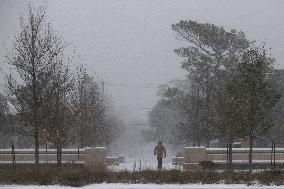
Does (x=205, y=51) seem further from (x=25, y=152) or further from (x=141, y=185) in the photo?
(x=141, y=185)

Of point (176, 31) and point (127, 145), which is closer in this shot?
point (176, 31)

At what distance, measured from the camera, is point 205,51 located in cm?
3684

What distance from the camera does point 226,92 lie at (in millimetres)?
23891

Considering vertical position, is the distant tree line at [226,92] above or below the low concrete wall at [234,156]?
above

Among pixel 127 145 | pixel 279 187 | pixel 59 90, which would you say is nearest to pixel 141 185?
pixel 279 187

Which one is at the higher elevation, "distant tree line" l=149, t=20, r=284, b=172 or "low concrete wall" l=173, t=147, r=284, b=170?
"distant tree line" l=149, t=20, r=284, b=172

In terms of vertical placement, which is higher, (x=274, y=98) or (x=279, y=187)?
(x=274, y=98)

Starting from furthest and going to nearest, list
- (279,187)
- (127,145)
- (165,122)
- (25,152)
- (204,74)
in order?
(127,145)
(165,122)
(204,74)
(25,152)
(279,187)

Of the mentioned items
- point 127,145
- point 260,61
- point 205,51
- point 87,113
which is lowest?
point 127,145

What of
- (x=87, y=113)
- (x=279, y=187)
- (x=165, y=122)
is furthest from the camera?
(x=165, y=122)

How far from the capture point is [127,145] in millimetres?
97875

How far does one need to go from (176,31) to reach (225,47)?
12.6 ft

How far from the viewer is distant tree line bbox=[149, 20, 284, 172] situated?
20250 mm

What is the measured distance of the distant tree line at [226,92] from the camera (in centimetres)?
2025
